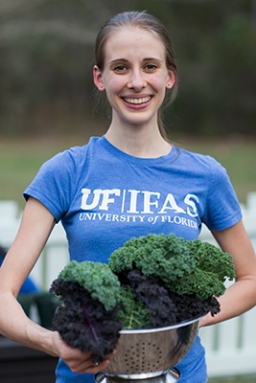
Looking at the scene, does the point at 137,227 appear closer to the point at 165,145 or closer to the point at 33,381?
the point at 165,145

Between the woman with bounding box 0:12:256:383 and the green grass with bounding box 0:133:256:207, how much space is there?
973 cm

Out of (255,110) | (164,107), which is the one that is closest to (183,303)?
Result: (164,107)

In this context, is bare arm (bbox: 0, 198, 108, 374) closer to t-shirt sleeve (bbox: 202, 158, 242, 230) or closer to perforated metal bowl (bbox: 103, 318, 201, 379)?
perforated metal bowl (bbox: 103, 318, 201, 379)

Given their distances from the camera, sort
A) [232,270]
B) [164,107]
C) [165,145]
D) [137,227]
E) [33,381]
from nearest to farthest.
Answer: [232,270]
[137,227]
[165,145]
[164,107]
[33,381]

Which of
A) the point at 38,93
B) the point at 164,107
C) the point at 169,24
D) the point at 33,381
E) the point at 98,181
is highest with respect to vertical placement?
the point at 169,24

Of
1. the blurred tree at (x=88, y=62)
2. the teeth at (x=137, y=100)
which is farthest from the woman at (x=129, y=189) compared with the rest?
the blurred tree at (x=88, y=62)

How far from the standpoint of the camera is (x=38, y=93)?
1073 inches

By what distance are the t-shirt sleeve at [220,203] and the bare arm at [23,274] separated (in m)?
0.57

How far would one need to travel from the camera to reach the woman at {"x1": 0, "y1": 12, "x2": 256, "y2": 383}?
1846 millimetres

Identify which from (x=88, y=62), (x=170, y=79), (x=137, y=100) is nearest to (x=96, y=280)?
(x=137, y=100)

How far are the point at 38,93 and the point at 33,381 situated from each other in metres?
25.0

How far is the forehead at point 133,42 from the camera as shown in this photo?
1.87 metres

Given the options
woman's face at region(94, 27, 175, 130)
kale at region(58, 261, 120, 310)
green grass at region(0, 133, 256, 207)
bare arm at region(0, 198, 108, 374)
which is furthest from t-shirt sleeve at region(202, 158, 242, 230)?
green grass at region(0, 133, 256, 207)

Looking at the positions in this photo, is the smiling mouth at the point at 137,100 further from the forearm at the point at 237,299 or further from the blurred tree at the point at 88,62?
the blurred tree at the point at 88,62
